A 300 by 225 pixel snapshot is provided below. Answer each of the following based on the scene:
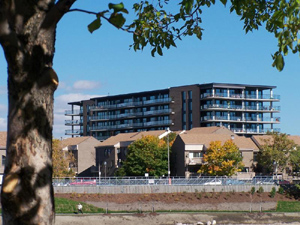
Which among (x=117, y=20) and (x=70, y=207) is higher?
(x=117, y=20)

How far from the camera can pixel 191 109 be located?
13925 cm

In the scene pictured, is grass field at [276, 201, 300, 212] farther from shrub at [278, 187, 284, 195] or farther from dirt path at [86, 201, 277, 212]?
shrub at [278, 187, 284, 195]

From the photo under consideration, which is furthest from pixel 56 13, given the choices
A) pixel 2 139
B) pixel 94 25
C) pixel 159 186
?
pixel 2 139

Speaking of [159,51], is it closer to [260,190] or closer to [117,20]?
[117,20]

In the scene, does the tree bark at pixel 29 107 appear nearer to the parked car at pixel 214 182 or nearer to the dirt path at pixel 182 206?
the dirt path at pixel 182 206

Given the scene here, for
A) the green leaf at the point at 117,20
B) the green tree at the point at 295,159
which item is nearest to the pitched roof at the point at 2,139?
the green tree at the point at 295,159

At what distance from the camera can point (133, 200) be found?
7506cm

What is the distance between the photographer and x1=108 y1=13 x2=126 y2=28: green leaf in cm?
625

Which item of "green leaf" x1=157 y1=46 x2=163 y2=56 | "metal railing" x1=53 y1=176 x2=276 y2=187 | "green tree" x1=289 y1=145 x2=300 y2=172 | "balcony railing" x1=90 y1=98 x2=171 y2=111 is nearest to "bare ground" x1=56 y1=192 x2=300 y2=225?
"metal railing" x1=53 y1=176 x2=276 y2=187

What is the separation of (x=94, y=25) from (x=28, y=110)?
1128 millimetres

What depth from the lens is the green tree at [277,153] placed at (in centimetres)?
10406

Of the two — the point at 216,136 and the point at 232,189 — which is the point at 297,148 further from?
the point at 232,189

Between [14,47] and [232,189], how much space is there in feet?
251

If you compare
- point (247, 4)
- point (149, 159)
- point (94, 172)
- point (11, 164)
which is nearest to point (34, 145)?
point (11, 164)
